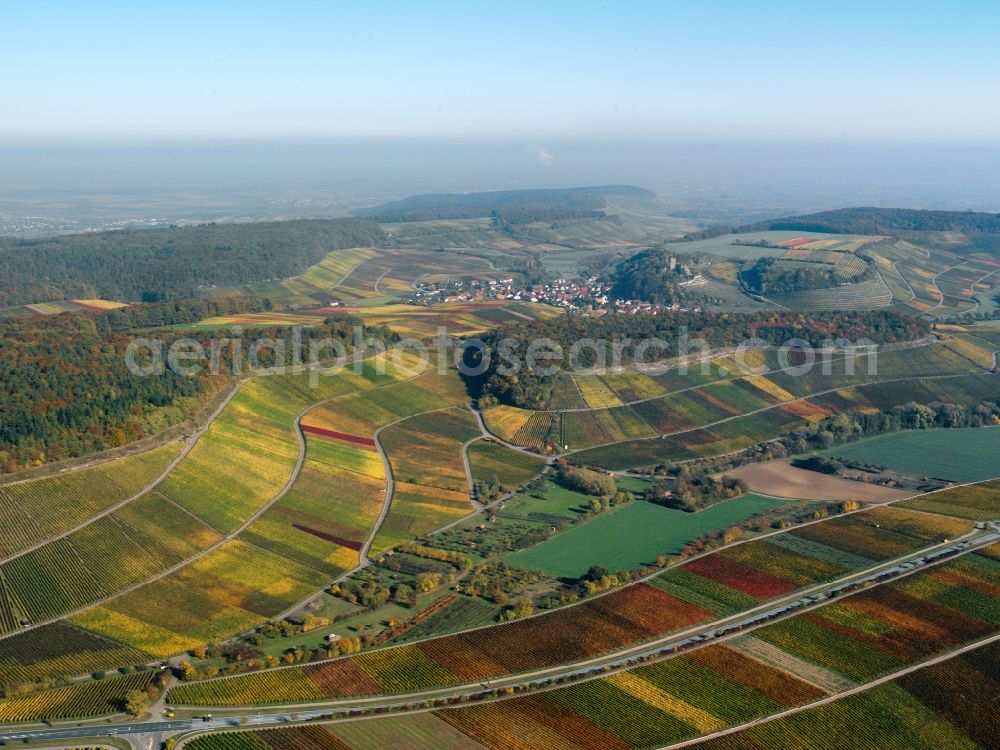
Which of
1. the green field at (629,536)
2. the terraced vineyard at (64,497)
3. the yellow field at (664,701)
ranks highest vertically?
the terraced vineyard at (64,497)

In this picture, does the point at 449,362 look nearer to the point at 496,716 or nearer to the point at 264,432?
the point at 264,432

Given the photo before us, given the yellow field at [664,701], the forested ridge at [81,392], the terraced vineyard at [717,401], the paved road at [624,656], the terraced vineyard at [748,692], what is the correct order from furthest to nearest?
1. the terraced vineyard at [717,401]
2. the forested ridge at [81,392]
3. the yellow field at [664,701]
4. the paved road at [624,656]
5. the terraced vineyard at [748,692]

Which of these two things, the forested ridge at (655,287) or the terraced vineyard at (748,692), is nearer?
the terraced vineyard at (748,692)

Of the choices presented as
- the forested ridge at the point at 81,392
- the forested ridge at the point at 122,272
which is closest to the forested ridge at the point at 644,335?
the forested ridge at the point at 81,392

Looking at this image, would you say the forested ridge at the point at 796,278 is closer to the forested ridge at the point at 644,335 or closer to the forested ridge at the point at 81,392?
the forested ridge at the point at 644,335

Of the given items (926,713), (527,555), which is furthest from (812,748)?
(527,555)

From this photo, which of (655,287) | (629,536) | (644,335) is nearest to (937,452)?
(629,536)

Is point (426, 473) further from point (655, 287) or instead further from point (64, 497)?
A: point (655, 287)
